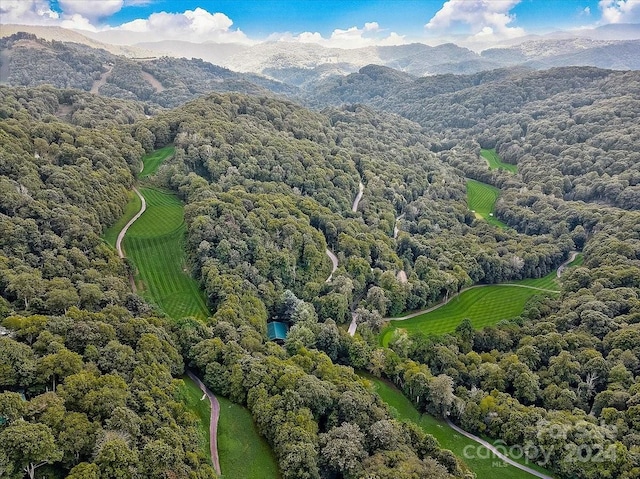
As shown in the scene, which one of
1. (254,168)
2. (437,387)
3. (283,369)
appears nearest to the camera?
(283,369)

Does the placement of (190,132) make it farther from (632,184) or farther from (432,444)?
(632,184)

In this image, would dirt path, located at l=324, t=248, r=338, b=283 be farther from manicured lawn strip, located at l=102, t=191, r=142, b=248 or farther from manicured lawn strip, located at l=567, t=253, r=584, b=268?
manicured lawn strip, located at l=567, t=253, r=584, b=268

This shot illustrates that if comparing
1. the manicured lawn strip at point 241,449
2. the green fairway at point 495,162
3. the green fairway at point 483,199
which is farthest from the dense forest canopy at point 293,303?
the green fairway at point 495,162

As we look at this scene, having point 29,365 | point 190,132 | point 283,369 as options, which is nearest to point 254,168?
point 190,132

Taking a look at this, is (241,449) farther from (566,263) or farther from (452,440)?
(566,263)

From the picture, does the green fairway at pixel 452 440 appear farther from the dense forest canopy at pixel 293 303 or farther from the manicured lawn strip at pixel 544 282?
the manicured lawn strip at pixel 544 282

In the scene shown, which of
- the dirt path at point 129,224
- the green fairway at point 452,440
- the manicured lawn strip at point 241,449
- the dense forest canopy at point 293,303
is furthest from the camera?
the dirt path at point 129,224
